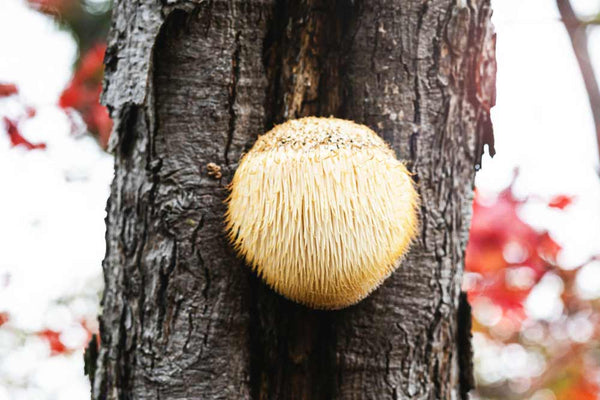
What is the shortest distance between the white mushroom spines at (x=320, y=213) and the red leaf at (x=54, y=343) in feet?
16.6

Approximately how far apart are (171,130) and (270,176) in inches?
18.4

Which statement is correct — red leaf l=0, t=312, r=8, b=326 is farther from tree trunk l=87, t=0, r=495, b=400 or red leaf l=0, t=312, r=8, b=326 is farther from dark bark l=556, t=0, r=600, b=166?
dark bark l=556, t=0, r=600, b=166

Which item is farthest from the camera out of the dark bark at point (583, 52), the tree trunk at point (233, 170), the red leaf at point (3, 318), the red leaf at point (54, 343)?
the red leaf at point (54, 343)

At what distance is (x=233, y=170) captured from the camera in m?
1.64

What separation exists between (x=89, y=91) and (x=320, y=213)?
3586 millimetres

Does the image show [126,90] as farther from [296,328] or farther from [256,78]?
[296,328]

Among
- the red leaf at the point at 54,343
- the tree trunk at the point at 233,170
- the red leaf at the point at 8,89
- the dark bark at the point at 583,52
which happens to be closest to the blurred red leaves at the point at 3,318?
the red leaf at the point at 54,343

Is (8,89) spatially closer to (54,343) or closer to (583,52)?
(54,343)

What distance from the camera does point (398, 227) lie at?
4.75 ft

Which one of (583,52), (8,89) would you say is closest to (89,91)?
(8,89)

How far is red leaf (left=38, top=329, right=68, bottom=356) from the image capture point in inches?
219

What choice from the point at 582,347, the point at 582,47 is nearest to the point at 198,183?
the point at 582,47

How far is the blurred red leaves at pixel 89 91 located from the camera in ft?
13.5

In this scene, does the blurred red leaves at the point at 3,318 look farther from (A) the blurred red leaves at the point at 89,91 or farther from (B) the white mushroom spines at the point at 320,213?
(B) the white mushroom spines at the point at 320,213
